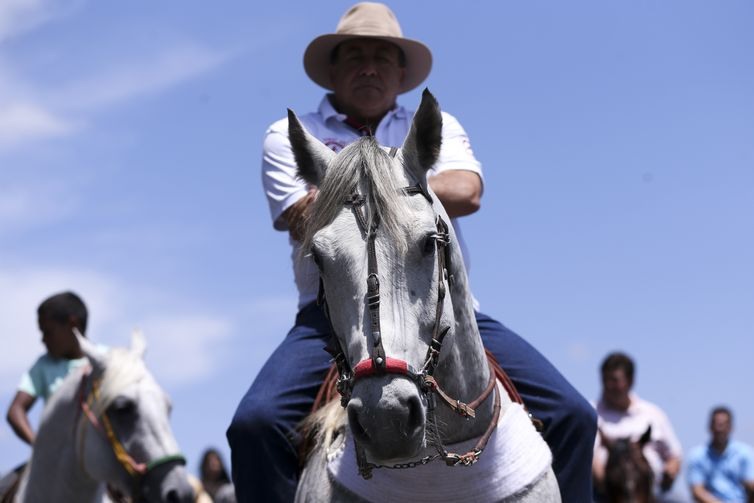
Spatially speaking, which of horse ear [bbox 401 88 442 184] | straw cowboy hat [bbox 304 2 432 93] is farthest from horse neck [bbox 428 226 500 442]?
straw cowboy hat [bbox 304 2 432 93]

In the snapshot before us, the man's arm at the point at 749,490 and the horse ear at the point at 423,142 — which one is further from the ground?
the horse ear at the point at 423,142

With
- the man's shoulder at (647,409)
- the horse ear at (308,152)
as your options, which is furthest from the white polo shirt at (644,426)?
the horse ear at (308,152)

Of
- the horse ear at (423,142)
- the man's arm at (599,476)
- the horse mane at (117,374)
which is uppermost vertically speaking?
the horse ear at (423,142)

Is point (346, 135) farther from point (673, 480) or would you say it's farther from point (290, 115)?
point (673, 480)

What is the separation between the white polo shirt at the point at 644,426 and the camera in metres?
11.0

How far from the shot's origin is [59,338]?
1097cm

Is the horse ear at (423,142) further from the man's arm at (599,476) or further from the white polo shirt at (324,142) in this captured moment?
the man's arm at (599,476)

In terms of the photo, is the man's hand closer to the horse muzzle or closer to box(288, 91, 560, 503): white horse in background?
box(288, 91, 560, 503): white horse in background

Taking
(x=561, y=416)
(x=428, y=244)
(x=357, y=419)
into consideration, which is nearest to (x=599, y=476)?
(x=561, y=416)

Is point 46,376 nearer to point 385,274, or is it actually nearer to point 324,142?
point 324,142

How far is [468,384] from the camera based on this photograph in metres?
4.71

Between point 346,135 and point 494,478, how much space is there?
7.84 feet

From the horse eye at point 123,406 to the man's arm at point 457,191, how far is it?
4.45 meters

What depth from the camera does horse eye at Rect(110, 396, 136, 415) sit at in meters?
9.34
